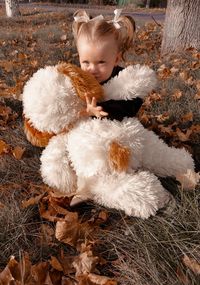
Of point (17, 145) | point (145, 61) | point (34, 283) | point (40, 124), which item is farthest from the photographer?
point (145, 61)

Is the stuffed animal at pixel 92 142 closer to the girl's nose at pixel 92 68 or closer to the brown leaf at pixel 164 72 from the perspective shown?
the girl's nose at pixel 92 68

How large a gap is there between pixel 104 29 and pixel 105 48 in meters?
0.10

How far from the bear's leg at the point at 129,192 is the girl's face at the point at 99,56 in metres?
0.60

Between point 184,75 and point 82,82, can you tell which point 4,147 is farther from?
point 184,75

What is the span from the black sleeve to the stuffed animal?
0.03 meters

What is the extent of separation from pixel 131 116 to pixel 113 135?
0.27 meters

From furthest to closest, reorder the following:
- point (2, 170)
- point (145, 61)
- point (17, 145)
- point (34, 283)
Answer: point (145, 61)
point (17, 145)
point (2, 170)
point (34, 283)

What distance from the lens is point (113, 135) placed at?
191cm

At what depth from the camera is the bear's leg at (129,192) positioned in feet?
6.17

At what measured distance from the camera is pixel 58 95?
1934 millimetres

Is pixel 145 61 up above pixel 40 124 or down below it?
below

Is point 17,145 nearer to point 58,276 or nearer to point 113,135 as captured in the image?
point 113,135

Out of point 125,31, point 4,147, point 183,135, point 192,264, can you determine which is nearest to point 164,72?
point 183,135

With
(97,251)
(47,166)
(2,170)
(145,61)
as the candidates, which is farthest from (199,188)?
(145,61)
